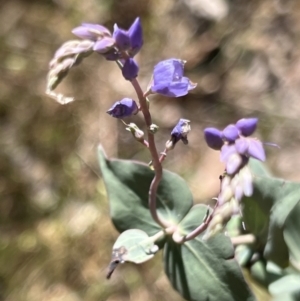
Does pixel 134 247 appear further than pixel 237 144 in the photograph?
Yes

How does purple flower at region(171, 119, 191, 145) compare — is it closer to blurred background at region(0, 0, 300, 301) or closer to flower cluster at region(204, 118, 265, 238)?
flower cluster at region(204, 118, 265, 238)

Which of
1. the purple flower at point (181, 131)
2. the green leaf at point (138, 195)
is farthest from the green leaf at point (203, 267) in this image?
the purple flower at point (181, 131)

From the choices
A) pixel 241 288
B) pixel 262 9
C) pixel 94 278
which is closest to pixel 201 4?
pixel 262 9

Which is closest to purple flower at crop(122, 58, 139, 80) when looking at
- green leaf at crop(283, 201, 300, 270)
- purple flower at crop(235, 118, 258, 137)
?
purple flower at crop(235, 118, 258, 137)

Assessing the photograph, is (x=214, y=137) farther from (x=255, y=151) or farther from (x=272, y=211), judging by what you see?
(x=272, y=211)

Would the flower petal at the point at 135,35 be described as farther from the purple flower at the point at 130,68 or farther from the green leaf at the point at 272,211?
the green leaf at the point at 272,211

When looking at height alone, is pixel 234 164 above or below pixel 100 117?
above

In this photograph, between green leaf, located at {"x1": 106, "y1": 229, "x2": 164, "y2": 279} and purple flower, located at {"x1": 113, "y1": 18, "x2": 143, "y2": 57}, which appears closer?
purple flower, located at {"x1": 113, "y1": 18, "x2": 143, "y2": 57}

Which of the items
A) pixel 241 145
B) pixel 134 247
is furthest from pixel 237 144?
pixel 134 247
